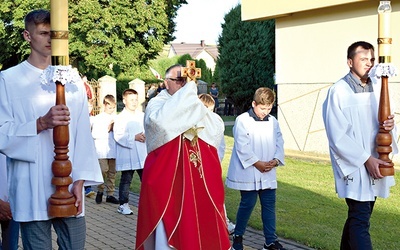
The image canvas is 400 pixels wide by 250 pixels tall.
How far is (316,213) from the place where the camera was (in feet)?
28.3

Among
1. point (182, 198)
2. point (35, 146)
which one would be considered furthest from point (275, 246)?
point (35, 146)

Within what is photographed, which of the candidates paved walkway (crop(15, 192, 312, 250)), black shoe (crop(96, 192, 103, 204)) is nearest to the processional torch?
paved walkway (crop(15, 192, 312, 250))

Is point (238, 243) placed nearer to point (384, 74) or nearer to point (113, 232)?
point (113, 232)

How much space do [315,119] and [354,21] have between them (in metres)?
2.62

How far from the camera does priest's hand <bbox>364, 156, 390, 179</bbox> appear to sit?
5.21 meters

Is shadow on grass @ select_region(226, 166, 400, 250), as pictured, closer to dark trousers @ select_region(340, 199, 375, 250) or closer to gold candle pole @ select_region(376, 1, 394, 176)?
dark trousers @ select_region(340, 199, 375, 250)

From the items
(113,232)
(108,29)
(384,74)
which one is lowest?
(113,232)

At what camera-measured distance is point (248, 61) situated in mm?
25328

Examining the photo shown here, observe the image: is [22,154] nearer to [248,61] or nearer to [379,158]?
[379,158]

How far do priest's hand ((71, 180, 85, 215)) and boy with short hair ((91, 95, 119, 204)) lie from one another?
615 centimetres

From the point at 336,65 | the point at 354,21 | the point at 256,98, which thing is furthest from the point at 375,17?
the point at 256,98

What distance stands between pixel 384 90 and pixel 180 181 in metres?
1.82

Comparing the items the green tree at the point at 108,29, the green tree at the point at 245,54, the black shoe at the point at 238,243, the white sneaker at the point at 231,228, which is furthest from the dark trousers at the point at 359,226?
the green tree at the point at 108,29

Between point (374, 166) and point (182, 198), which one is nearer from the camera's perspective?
point (182, 198)
